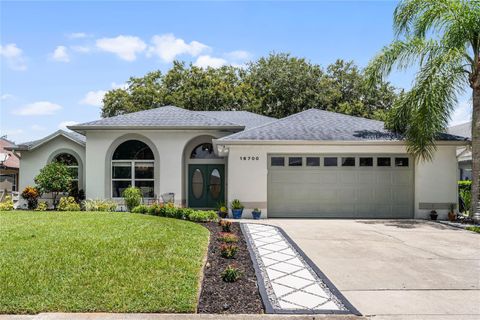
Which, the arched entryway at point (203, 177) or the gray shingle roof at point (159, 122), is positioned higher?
the gray shingle roof at point (159, 122)

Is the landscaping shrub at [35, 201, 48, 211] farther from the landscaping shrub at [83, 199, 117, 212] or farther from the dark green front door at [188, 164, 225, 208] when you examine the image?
the dark green front door at [188, 164, 225, 208]

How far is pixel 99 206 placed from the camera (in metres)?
15.6

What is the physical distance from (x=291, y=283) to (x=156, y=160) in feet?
38.3

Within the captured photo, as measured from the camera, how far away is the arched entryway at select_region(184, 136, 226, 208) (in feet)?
56.9

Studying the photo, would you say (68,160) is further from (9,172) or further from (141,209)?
(9,172)

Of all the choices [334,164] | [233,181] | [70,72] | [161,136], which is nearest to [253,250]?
[233,181]

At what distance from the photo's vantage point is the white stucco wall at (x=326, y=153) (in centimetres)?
1440

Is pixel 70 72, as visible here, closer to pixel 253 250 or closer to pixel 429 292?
pixel 253 250

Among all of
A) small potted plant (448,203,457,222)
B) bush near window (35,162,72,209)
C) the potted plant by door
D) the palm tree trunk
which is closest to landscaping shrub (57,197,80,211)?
bush near window (35,162,72,209)

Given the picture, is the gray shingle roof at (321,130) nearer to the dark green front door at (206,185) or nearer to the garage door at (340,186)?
the garage door at (340,186)

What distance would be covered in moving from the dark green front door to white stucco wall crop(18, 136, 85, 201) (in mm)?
5409

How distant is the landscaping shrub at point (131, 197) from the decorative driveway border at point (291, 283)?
752cm

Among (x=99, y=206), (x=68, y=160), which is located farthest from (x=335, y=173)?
(x=68, y=160)

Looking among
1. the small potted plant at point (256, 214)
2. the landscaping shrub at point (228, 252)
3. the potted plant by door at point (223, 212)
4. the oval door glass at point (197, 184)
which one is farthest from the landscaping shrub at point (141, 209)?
the landscaping shrub at point (228, 252)
